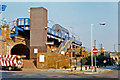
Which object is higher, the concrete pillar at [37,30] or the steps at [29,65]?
the concrete pillar at [37,30]

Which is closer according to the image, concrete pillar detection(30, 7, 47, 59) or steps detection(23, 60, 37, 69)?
steps detection(23, 60, 37, 69)

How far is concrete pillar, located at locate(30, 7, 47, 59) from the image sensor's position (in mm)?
38281

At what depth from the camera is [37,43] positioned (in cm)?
3847

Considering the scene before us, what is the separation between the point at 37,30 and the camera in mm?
38438

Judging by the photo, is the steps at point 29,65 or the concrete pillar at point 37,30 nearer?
the steps at point 29,65

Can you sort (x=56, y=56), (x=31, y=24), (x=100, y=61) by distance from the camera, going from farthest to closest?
(x=100, y=61), (x=31, y=24), (x=56, y=56)

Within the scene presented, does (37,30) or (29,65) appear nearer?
(29,65)

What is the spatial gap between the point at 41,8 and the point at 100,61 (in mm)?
25968

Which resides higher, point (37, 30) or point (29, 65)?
point (37, 30)

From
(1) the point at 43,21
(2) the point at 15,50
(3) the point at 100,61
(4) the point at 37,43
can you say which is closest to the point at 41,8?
(1) the point at 43,21

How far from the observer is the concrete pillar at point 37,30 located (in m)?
38.3

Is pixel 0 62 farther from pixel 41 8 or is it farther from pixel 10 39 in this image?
pixel 41 8

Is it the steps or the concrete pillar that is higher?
the concrete pillar

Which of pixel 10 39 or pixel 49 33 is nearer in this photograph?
pixel 10 39
